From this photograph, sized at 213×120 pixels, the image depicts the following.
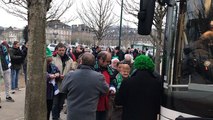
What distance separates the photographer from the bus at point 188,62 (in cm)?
411

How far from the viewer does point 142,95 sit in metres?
4.91

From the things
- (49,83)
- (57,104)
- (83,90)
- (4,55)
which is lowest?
(57,104)

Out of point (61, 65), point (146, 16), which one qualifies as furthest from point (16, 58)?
point (146, 16)

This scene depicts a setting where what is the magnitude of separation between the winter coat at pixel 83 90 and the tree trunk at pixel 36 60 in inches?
25.8

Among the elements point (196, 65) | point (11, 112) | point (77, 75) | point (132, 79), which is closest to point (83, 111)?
point (77, 75)

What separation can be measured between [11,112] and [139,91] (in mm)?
5453

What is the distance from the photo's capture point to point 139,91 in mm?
4918

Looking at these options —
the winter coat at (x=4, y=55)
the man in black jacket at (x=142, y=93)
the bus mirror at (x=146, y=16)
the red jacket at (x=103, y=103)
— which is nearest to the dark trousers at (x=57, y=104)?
the red jacket at (x=103, y=103)

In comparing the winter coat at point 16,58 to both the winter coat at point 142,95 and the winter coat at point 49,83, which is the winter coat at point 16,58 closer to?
the winter coat at point 49,83

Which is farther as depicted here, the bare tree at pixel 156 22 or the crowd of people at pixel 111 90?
the bare tree at pixel 156 22

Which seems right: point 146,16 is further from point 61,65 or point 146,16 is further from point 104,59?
point 61,65

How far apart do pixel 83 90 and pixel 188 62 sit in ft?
5.56

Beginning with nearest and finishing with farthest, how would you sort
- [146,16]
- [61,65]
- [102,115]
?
[146,16], [102,115], [61,65]

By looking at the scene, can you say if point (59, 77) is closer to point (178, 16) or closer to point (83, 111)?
point (83, 111)
